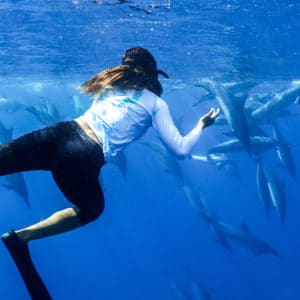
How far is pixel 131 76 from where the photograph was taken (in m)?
4.91

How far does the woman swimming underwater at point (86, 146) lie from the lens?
441cm

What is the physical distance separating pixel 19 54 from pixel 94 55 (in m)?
3.69

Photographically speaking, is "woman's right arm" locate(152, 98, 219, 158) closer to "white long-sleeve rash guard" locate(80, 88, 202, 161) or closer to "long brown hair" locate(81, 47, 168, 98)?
"white long-sleeve rash guard" locate(80, 88, 202, 161)

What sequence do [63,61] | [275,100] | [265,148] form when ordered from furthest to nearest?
1. [63,61]
2. [275,100]
3. [265,148]

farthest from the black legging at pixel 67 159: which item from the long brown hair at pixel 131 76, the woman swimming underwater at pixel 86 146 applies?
the long brown hair at pixel 131 76

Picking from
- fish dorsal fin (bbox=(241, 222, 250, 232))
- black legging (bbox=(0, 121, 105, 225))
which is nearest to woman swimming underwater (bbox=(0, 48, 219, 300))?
black legging (bbox=(0, 121, 105, 225))

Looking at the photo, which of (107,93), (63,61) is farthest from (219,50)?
(107,93)

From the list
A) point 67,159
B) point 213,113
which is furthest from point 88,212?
point 213,113

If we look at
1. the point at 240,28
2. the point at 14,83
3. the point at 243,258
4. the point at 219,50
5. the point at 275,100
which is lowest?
the point at 243,258

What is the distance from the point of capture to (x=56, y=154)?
4406mm

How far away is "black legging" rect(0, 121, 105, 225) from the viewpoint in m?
4.36

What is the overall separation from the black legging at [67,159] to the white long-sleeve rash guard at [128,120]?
0.21 meters

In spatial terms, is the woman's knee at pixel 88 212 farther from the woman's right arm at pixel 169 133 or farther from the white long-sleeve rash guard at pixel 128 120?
the woman's right arm at pixel 169 133

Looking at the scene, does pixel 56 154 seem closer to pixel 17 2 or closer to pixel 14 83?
pixel 17 2
